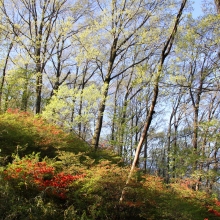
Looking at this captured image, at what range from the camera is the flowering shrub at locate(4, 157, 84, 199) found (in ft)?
16.6

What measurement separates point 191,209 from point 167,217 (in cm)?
114

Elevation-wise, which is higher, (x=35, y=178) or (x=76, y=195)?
(x=35, y=178)

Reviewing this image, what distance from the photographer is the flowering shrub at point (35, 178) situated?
16.6 feet

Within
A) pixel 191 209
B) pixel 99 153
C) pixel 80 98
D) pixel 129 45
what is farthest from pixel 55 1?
pixel 191 209

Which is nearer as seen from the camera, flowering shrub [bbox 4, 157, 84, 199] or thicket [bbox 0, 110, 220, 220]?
thicket [bbox 0, 110, 220, 220]

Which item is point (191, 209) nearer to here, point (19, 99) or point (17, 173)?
point (17, 173)

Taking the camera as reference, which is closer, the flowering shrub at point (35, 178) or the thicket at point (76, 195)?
the thicket at point (76, 195)

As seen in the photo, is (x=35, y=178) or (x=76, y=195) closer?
(x=35, y=178)

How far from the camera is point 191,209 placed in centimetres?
672

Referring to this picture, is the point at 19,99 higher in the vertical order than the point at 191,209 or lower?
higher

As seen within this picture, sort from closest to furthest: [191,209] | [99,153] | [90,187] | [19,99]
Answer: [90,187], [191,209], [99,153], [19,99]

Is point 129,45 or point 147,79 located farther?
point 129,45

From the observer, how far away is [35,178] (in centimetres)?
524

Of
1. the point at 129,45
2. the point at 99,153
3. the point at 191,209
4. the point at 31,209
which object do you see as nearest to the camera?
the point at 31,209
